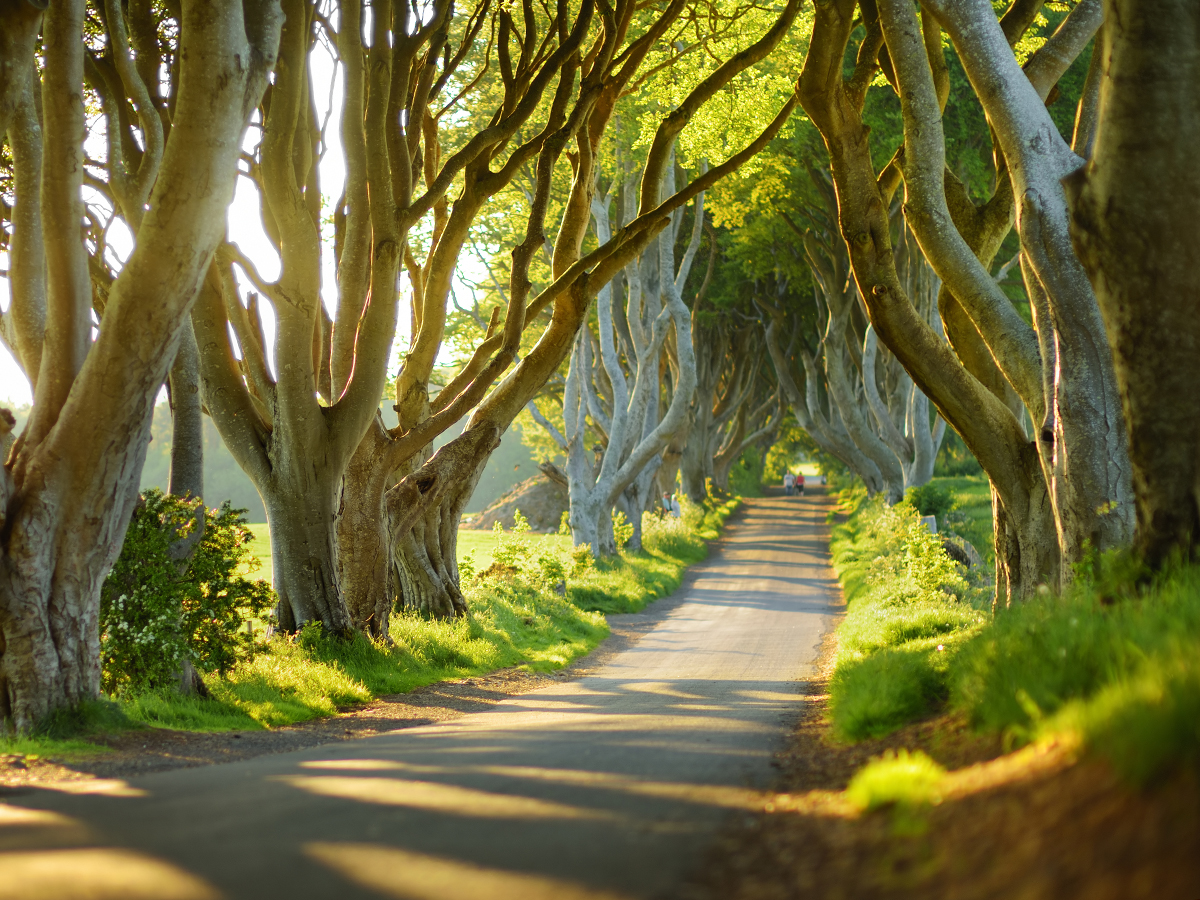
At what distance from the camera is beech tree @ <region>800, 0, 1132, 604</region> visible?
6.71 m

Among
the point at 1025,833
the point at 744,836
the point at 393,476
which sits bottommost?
the point at 744,836

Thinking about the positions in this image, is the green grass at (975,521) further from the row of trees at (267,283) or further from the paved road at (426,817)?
the paved road at (426,817)

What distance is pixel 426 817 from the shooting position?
386 cm

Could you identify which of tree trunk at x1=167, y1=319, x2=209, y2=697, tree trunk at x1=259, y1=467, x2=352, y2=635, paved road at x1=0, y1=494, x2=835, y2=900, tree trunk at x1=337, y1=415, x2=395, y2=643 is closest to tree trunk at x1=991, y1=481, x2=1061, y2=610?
paved road at x1=0, y1=494, x2=835, y2=900

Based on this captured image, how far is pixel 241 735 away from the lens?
745 centimetres

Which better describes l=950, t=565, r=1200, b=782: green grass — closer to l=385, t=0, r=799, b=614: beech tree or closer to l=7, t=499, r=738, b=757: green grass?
l=7, t=499, r=738, b=757: green grass

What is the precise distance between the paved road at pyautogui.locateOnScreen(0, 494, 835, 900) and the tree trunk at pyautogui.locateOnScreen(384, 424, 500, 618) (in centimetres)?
457

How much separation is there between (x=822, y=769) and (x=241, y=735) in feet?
15.0

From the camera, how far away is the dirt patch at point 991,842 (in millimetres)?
2342

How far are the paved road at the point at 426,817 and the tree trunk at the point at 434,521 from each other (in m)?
4.57

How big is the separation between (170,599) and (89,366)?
7.63 ft

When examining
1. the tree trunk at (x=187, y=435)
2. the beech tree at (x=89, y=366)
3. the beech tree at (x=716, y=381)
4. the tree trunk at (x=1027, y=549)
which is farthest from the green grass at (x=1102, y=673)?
the beech tree at (x=716, y=381)

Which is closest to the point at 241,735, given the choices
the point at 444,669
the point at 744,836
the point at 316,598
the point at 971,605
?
the point at 316,598

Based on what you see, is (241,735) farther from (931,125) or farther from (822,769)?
(931,125)
